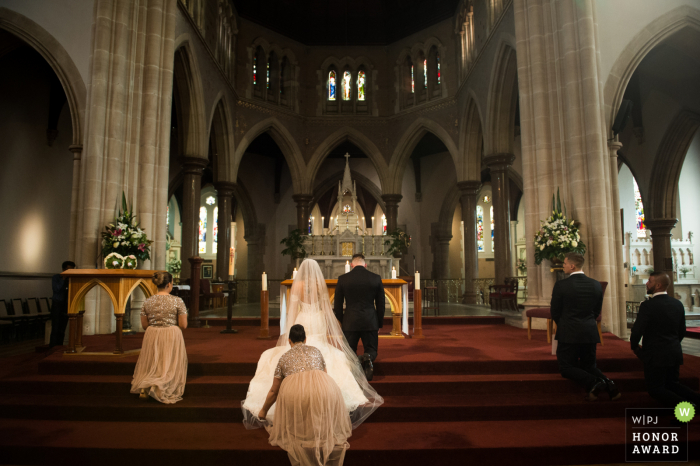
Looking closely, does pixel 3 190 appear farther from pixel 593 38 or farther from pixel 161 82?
pixel 593 38

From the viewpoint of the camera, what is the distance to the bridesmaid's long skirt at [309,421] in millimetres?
3729

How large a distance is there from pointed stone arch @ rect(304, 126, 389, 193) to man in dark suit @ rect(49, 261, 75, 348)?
1269cm

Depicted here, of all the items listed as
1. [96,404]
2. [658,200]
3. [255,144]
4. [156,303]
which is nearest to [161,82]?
[156,303]

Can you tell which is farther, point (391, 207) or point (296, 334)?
Answer: point (391, 207)

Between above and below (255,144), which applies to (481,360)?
below

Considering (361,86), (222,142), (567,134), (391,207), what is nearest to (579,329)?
(567,134)

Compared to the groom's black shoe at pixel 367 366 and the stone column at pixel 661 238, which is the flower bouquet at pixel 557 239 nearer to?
the groom's black shoe at pixel 367 366

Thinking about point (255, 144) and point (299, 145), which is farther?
point (255, 144)

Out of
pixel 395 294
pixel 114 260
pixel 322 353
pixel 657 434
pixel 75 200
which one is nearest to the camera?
pixel 657 434

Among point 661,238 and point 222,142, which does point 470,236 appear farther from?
point 222,142

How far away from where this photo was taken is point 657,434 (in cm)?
416

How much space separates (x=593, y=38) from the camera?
8.93m

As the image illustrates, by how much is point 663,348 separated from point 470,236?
42.1ft

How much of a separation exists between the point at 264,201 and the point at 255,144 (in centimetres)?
279
